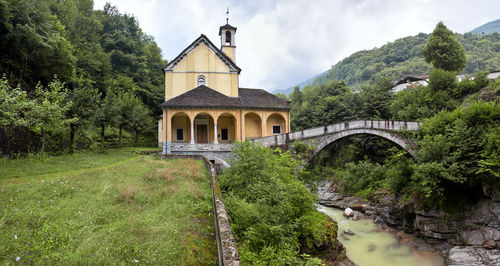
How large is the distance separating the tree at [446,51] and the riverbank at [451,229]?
1885cm

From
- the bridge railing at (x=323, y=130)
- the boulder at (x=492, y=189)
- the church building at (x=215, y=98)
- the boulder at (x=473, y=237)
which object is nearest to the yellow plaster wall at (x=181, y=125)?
the church building at (x=215, y=98)

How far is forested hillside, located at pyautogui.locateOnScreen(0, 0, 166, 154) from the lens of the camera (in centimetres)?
1195

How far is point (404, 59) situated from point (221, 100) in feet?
243

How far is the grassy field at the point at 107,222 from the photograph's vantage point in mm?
3818

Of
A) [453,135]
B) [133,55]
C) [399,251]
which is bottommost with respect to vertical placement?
[399,251]

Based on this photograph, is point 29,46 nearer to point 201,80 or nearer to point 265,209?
point 201,80

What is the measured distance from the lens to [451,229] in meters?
14.0

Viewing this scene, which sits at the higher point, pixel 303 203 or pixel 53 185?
pixel 53 185

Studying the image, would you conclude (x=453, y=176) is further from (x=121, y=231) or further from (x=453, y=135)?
(x=121, y=231)

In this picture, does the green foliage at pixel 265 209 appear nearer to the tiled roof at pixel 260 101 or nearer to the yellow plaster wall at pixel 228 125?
the tiled roof at pixel 260 101

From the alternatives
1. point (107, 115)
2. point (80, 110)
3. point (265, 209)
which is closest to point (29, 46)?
point (80, 110)

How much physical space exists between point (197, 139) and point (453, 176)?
19.5 meters

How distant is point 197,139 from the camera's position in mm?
24375

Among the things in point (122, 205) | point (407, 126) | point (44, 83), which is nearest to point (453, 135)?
point (407, 126)
